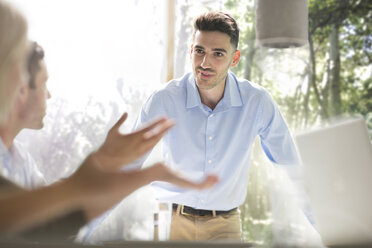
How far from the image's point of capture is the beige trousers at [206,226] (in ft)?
4.03

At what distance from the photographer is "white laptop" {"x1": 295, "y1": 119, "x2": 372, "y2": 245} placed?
0.62m

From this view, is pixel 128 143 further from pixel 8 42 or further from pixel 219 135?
pixel 219 135

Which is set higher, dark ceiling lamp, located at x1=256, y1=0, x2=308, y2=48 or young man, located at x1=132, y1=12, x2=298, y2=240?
dark ceiling lamp, located at x1=256, y1=0, x2=308, y2=48

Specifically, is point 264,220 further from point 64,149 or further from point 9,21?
point 9,21

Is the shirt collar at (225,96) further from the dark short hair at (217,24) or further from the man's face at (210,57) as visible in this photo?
the dark short hair at (217,24)

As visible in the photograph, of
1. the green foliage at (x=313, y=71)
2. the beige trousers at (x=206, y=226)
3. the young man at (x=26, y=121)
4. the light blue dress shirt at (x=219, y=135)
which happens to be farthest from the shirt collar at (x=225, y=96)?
the green foliage at (x=313, y=71)

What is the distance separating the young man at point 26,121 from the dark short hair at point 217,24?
0.78 meters

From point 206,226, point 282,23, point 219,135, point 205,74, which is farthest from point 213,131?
point 282,23

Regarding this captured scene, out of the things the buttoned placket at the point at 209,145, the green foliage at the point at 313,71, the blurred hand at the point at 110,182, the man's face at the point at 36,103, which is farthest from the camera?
the green foliage at the point at 313,71

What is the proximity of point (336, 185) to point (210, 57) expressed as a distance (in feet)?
2.33

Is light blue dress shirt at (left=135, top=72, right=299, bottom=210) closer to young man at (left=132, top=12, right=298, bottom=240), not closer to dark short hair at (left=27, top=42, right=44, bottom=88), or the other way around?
young man at (left=132, top=12, right=298, bottom=240)

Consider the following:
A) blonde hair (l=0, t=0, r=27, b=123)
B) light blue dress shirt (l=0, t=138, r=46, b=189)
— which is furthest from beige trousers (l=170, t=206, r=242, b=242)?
blonde hair (l=0, t=0, r=27, b=123)

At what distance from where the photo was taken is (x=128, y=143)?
485mm

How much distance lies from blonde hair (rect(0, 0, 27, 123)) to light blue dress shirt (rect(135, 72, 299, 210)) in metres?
0.69
